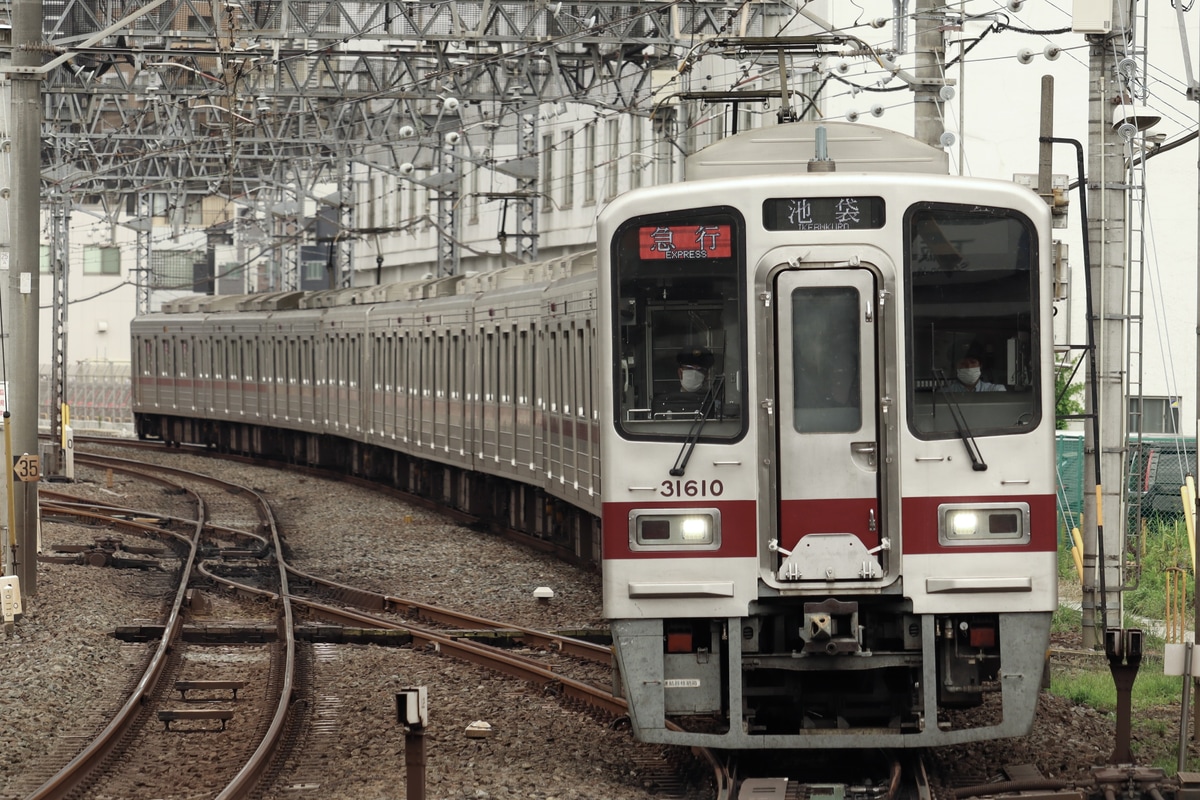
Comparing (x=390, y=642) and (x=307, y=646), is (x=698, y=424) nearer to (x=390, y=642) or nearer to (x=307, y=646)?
(x=390, y=642)

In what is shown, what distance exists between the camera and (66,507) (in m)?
23.0

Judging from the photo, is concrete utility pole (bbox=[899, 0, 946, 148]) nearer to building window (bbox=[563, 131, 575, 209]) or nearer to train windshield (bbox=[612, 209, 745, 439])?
train windshield (bbox=[612, 209, 745, 439])

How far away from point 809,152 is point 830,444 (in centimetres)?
176

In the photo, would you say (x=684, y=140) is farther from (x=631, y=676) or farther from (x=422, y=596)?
(x=631, y=676)

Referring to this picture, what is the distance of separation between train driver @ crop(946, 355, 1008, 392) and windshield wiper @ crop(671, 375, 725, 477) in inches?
37.8

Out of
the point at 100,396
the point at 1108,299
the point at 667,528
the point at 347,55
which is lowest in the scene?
Answer: the point at 667,528

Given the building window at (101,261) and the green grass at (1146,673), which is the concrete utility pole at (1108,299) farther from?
the building window at (101,261)

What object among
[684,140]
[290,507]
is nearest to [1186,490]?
[290,507]

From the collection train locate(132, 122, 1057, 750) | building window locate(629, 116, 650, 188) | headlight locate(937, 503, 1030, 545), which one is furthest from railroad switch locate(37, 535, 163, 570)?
building window locate(629, 116, 650, 188)

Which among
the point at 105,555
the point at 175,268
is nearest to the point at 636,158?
the point at 105,555

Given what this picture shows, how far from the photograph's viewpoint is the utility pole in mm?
14539

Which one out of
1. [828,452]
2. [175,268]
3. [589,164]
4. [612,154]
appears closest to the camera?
[828,452]

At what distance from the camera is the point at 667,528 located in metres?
7.99

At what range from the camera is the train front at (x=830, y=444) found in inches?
311
